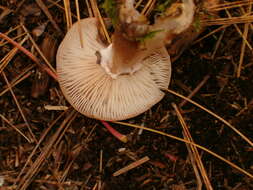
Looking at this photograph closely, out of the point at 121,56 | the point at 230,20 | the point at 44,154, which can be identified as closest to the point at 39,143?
the point at 44,154

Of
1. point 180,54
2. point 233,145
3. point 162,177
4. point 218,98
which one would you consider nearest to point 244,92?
point 218,98

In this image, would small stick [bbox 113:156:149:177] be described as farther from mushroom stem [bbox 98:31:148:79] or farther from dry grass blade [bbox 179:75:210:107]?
mushroom stem [bbox 98:31:148:79]

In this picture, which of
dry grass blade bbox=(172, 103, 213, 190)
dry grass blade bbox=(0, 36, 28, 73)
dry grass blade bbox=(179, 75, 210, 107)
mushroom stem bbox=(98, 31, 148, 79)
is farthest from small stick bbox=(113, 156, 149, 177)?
dry grass blade bbox=(0, 36, 28, 73)

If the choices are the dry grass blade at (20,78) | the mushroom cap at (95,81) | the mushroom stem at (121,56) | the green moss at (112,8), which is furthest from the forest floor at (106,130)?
the green moss at (112,8)

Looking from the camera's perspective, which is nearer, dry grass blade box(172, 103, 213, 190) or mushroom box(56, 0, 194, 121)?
mushroom box(56, 0, 194, 121)

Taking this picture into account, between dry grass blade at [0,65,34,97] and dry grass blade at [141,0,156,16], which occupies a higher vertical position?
dry grass blade at [141,0,156,16]

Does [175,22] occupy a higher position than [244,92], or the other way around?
[175,22]

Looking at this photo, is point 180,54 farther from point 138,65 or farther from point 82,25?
point 82,25

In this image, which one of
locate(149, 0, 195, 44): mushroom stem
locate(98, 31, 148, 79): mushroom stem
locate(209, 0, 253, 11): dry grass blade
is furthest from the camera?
locate(209, 0, 253, 11): dry grass blade
